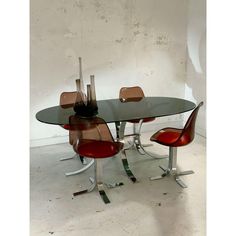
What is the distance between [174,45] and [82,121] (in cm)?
263

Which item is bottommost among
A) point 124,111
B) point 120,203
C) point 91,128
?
point 120,203

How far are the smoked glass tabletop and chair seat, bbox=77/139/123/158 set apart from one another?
25cm

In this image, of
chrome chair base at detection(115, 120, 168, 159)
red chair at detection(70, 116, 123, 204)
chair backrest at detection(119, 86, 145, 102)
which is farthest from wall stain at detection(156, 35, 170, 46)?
red chair at detection(70, 116, 123, 204)

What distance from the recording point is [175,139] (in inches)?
121

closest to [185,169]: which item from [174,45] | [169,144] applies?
[169,144]

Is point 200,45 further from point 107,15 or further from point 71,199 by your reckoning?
point 71,199

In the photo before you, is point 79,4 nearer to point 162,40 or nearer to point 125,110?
point 162,40

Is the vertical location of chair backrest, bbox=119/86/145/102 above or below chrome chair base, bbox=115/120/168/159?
above

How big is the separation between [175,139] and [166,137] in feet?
0.34

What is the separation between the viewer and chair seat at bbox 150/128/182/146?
301 cm

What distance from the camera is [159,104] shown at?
338cm

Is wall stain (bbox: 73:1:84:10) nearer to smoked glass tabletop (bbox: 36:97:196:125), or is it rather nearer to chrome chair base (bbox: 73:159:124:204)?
smoked glass tabletop (bbox: 36:97:196:125)

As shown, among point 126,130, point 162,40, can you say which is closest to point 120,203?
point 126,130

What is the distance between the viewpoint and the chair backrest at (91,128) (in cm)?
269
